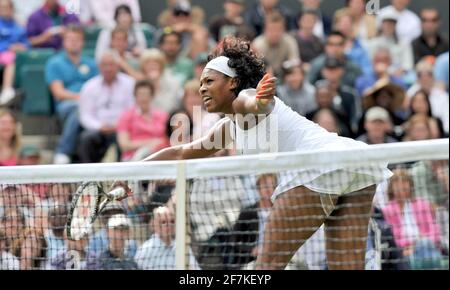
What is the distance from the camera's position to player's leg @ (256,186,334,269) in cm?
652

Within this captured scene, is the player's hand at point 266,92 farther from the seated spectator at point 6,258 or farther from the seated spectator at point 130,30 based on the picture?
the seated spectator at point 130,30

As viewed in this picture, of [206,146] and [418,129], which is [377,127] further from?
[206,146]

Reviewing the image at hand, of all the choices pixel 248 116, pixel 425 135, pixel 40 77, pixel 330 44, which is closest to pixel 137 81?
pixel 40 77

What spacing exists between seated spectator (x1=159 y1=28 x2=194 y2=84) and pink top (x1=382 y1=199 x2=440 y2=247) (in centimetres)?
542

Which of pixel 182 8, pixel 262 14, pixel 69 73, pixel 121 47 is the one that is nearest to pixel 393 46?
pixel 262 14

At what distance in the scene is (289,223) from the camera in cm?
653

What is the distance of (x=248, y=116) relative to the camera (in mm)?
6523

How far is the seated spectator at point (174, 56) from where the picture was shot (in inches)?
536

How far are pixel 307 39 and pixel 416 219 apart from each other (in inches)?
246

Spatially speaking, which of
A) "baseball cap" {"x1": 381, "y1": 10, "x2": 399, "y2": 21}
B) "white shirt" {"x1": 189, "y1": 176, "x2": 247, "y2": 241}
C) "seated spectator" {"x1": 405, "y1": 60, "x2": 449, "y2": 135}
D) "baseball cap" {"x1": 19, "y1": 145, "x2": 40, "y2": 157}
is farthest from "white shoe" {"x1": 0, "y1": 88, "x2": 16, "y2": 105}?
"white shirt" {"x1": 189, "y1": 176, "x2": 247, "y2": 241}

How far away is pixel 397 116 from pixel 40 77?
4.51m

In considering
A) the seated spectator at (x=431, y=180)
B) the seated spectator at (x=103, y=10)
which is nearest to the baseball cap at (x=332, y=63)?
the seated spectator at (x=103, y=10)

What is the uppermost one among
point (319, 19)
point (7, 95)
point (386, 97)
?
point (319, 19)
